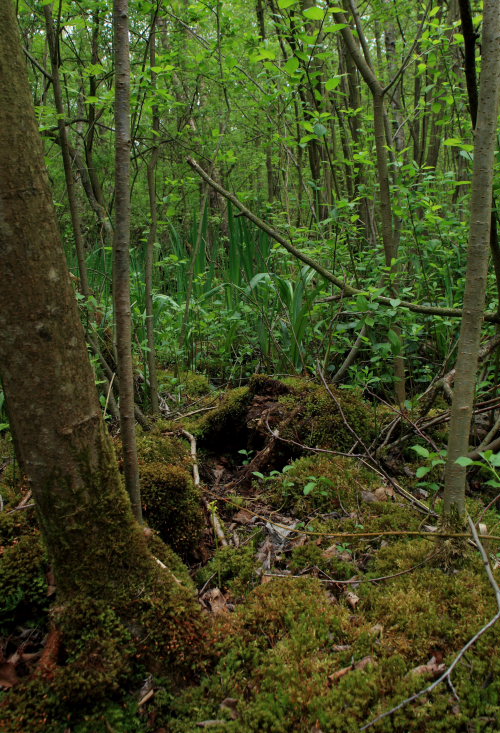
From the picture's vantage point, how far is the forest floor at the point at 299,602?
50.1 inches

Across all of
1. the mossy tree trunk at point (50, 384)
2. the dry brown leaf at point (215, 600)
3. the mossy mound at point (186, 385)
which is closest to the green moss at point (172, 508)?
the dry brown leaf at point (215, 600)

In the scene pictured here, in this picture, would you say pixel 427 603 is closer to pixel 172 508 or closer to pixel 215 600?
pixel 215 600

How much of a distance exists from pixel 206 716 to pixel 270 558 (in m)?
0.76

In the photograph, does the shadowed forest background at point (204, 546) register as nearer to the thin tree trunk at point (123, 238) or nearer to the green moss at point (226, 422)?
the thin tree trunk at point (123, 238)

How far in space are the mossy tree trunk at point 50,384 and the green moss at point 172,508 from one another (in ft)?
1.80

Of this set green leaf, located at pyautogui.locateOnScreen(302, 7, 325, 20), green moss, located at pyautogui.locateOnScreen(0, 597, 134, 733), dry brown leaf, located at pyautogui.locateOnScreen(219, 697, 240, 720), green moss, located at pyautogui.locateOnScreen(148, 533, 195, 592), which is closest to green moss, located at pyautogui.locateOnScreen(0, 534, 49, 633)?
green moss, located at pyautogui.locateOnScreen(0, 597, 134, 733)

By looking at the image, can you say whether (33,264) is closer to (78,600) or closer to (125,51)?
(125,51)

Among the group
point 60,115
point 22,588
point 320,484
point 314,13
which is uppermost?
point 314,13

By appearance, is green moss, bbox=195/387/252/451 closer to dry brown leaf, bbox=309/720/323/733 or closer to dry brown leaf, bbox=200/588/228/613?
dry brown leaf, bbox=200/588/228/613

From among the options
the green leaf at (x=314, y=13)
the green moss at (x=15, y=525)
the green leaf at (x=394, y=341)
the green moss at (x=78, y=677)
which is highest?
the green leaf at (x=314, y=13)

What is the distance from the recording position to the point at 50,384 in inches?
48.7

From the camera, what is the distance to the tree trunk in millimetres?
1430

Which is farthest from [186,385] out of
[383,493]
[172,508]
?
[383,493]

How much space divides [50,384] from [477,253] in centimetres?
138
